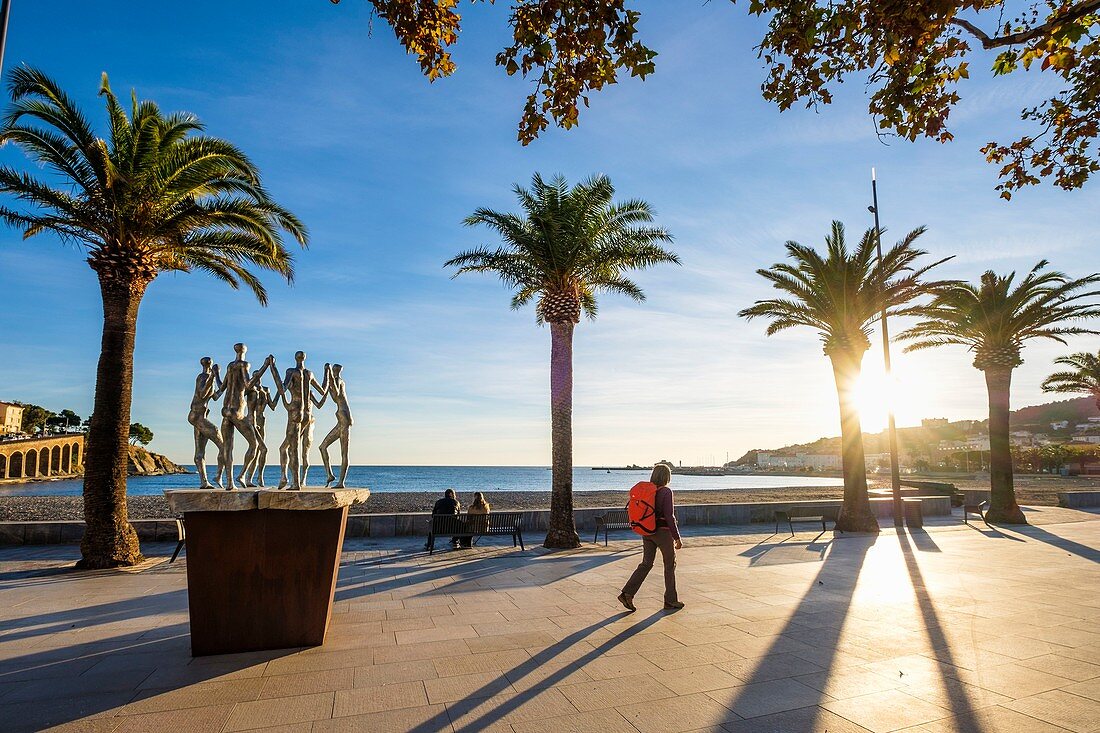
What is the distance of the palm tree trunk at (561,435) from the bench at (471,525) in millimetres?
904

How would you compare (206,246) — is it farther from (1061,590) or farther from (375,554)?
(1061,590)

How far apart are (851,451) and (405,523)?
12.3 m

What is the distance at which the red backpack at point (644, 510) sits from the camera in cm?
734

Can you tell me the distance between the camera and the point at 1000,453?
709 inches

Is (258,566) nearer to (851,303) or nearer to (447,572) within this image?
(447,572)

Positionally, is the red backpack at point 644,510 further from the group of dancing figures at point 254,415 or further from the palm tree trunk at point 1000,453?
the palm tree trunk at point 1000,453

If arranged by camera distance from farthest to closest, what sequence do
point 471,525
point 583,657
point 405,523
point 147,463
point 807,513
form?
1. point 147,463
2. point 807,513
3. point 405,523
4. point 471,525
5. point 583,657

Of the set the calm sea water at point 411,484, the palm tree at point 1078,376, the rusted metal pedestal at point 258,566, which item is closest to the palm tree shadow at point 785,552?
the rusted metal pedestal at point 258,566

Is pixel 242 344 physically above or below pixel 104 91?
below

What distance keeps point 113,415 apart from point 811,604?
474 inches

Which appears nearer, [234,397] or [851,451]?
[234,397]

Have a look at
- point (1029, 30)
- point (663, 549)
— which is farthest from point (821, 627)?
point (1029, 30)

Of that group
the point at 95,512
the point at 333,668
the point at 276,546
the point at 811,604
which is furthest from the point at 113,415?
the point at 811,604

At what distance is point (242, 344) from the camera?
266 inches
